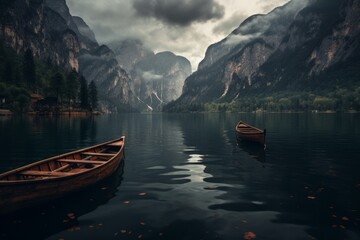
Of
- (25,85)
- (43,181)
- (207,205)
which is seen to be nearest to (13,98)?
(25,85)

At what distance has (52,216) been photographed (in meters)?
11.5

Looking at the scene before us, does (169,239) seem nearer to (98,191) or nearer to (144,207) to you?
(144,207)

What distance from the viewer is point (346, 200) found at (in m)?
13.6

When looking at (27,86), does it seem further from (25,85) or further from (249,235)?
(249,235)

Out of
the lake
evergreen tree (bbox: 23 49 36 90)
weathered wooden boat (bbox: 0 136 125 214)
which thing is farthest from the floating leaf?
evergreen tree (bbox: 23 49 36 90)

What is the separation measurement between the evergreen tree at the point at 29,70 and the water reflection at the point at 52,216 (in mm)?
152956

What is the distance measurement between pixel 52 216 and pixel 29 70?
156m

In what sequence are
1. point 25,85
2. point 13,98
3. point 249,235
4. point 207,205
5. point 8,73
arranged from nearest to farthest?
point 249,235, point 207,205, point 13,98, point 8,73, point 25,85

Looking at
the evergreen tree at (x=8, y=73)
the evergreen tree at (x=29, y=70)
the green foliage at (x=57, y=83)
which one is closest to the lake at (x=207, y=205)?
the green foliage at (x=57, y=83)

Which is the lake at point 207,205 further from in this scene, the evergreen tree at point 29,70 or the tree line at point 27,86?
the evergreen tree at point 29,70

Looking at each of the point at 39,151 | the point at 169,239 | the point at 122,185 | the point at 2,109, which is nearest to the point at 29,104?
the point at 2,109

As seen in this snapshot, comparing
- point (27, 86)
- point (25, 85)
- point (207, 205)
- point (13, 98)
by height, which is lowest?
point (207, 205)

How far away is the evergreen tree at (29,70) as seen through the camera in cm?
14412

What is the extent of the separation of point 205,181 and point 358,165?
45.6 feet
